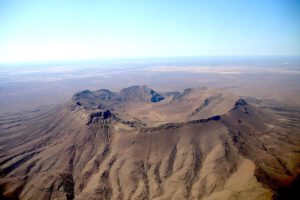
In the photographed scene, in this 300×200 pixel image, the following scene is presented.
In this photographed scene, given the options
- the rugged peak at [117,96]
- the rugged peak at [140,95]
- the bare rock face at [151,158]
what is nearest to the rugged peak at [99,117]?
the bare rock face at [151,158]

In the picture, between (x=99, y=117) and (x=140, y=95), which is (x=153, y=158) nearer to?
(x=99, y=117)

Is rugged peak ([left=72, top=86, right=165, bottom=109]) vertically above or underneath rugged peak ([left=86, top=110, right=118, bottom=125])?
underneath

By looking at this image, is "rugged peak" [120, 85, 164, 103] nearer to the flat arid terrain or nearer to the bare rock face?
the flat arid terrain

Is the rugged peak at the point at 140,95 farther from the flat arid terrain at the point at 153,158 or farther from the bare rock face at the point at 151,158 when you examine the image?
the bare rock face at the point at 151,158

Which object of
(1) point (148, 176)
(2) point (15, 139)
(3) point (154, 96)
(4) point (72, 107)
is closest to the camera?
(1) point (148, 176)

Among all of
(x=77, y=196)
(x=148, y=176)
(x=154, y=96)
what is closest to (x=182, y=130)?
(x=148, y=176)

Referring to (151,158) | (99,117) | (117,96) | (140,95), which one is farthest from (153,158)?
(140,95)

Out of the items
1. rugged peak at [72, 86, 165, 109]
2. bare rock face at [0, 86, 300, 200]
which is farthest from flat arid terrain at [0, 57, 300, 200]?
rugged peak at [72, 86, 165, 109]

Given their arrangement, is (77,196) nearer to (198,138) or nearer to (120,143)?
(120,143)
